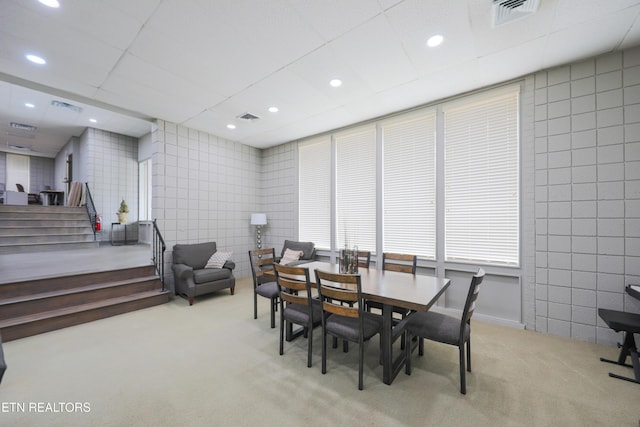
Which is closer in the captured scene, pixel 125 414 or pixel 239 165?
pixel 125 414

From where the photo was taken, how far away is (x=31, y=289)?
128 inches

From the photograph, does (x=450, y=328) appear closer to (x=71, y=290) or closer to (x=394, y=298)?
(x=394, y=298)

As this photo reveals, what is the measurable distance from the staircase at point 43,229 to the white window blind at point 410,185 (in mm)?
7212

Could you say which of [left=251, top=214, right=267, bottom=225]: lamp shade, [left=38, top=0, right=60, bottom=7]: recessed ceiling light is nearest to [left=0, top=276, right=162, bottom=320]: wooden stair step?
[left=251, top=214, right=267, bottom=225]: lamp shade

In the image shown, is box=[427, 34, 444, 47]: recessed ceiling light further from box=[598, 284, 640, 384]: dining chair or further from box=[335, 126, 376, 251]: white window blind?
box=[598, 284, 640, 384]: dining chair

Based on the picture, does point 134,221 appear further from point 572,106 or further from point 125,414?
point 572,106

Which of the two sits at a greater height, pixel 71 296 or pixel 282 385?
pixel 71 296

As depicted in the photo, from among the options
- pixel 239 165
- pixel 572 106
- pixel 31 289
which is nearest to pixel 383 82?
pixel 572 106

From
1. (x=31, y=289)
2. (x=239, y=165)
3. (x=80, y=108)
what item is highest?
(x=80, y=108)

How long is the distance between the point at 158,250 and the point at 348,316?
12.7 ft

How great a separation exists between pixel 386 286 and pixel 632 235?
261cm

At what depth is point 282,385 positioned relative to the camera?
207 cm

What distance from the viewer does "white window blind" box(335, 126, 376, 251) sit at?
4398 millimetres

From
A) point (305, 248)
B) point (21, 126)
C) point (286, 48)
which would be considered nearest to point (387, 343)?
point (286, 48)
